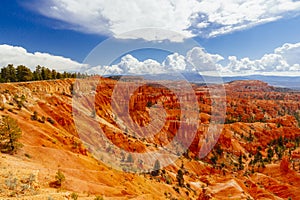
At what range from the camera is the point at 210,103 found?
398 ft

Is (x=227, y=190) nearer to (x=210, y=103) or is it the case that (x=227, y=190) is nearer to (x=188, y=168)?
(x=188, y=168)

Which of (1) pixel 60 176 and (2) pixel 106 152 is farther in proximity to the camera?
(2) pixel 106 152

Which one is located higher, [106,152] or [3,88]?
[3,88]

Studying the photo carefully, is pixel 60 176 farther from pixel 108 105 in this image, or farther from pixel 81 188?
pixel 108 105

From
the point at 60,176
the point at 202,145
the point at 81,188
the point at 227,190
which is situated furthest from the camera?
the point at 202,145

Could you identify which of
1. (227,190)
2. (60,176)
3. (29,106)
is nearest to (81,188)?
(60,176)

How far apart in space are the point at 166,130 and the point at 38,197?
215ft

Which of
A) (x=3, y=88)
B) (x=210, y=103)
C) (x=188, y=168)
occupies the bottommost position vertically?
(x=188, y=168)

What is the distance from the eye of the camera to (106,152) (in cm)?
3659

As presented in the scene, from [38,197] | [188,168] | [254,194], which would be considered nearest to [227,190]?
[254,194]

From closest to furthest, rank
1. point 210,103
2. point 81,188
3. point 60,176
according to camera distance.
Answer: point 60,176 → point 81,188 → point 210,103

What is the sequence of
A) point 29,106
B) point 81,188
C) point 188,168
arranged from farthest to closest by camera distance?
1. point 188,168
2. point 29,106
3. point 81,188

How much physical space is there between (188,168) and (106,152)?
972 inches

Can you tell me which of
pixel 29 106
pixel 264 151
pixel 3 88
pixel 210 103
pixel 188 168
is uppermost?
pixel 3 88
